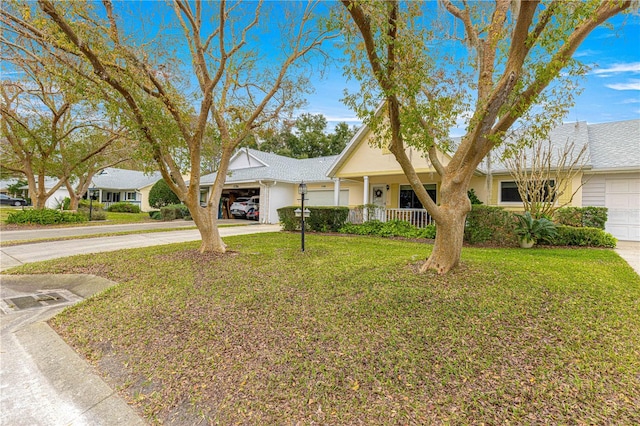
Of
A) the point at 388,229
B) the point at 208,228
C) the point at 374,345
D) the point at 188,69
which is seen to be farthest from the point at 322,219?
the point at 374,345

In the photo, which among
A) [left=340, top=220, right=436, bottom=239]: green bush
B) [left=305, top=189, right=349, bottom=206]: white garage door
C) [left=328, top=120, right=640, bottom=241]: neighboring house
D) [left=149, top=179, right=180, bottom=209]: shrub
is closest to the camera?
[left=328, top=120, right=640, bottom=241]: neighboring house

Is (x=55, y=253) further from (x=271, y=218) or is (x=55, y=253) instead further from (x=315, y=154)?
(x=315, y=154)

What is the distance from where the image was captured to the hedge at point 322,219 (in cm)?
1286

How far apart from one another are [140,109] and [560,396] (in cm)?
785

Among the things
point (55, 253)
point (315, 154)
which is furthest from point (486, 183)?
point (315, 154)

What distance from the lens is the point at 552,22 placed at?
3982mm

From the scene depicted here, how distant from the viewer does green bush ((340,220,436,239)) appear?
1130 cm

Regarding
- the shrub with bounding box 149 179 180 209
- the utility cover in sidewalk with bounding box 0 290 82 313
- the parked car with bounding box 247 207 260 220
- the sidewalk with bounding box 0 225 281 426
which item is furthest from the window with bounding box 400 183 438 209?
the shrub with bounding box 149 179 180 209

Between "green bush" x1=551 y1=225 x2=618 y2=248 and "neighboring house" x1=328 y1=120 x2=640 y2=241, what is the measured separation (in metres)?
2.82

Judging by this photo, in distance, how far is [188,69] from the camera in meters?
7.92

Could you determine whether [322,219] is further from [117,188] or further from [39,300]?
[117,188]

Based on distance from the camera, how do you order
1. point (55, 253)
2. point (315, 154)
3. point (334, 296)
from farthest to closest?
point (315, 154) < point (55, 253) < point (334, 296)

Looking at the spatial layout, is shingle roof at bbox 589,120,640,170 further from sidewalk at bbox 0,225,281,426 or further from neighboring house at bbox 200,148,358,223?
sidewalk at bbox 0,225,281,426

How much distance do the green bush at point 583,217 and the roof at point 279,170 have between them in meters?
10.9
